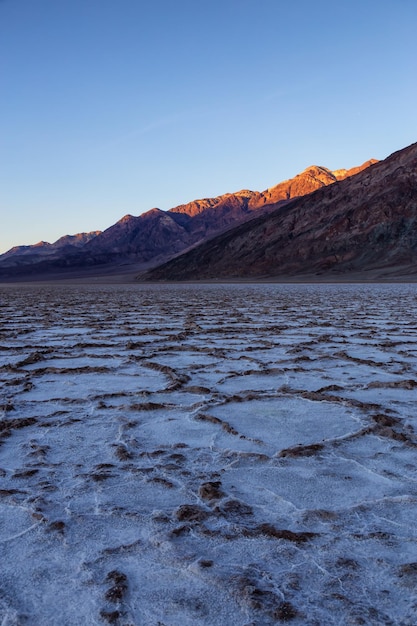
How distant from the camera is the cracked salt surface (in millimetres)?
1413

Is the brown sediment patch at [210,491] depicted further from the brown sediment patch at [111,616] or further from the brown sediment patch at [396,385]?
the brown sediment patch at [396,385]

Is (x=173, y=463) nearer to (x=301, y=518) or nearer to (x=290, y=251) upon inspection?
(x=301, y=518)

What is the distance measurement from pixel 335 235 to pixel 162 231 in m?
85.0

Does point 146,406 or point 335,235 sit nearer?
point 146,406

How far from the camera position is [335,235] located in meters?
52.1

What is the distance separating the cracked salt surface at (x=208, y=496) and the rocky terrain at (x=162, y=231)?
101 meters

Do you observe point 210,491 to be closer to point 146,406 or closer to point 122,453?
point 122,453

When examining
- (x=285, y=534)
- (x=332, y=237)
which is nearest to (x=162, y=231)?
(x=332, y=237)

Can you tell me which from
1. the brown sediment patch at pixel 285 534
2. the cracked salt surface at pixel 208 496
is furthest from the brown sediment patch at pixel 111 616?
the brown sediment patch at pixel 285 534

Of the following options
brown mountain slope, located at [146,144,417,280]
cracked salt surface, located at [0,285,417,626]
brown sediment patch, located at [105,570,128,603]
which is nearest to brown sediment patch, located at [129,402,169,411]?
cracked salt surface, located at [0,285,417,626]

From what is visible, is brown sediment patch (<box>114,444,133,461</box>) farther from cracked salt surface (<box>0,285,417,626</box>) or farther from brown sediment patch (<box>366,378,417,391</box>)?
brown sediment patch (<box>366,378,417,391</box>)

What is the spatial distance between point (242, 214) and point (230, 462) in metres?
138

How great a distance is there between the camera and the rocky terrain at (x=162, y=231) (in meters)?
108

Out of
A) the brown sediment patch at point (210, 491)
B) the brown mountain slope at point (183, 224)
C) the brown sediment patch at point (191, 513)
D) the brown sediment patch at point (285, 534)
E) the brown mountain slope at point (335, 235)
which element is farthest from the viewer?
the brown mountain slope at point (183, 224)
